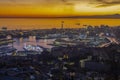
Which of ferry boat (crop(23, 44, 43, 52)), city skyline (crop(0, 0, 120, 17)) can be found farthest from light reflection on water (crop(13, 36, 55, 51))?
city skyline (crop(0, 0, 120, 17))

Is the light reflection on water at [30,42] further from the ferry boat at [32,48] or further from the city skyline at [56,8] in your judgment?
the city skyline at [56,8]

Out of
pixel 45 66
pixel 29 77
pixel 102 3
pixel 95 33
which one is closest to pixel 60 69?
pixel 45 66

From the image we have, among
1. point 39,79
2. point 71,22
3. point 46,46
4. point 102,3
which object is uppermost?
point 102,3

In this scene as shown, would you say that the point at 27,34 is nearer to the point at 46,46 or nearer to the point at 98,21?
the point at 46,46

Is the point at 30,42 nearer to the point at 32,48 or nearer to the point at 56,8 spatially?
the point at 32,48

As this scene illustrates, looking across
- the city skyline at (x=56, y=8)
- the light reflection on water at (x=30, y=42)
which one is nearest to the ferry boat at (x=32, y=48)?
the light reflection on water at (x=30, y=42)

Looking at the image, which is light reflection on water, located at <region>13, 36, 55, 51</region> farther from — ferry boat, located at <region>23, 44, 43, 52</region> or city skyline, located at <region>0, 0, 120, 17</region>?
city skyline, located at <region>0, 0, 120, 17</region>

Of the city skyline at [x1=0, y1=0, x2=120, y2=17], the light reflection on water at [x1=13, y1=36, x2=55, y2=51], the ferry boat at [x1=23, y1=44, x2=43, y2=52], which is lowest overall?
the ferry boat at [x1=23, y1=44, x2=43, y2=52]

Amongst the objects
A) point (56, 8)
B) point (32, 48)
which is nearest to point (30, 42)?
point (32, 48)
